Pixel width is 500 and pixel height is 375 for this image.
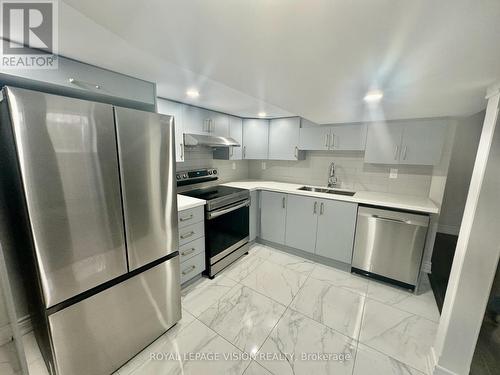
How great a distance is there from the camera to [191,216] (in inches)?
79.4

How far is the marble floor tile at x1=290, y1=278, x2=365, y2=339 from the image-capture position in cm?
175

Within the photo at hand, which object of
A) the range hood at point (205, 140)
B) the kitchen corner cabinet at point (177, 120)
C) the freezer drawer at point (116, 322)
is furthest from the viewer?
the range hood at point (205, 140)

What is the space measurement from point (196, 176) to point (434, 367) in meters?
2.80

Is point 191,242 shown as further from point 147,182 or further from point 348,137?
point 348,137

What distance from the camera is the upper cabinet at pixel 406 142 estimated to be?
7.30ft

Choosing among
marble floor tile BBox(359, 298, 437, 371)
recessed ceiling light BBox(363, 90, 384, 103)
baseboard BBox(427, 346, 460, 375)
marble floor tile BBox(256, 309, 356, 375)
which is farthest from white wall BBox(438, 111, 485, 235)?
marble floor tile BBox(256, 309, 356, 375)

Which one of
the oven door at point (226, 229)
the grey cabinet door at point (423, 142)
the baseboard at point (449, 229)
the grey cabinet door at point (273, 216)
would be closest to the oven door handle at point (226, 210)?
the oven door at point (226, 229)

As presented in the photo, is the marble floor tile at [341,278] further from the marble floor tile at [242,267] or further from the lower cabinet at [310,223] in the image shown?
the marble floor tile at [242,267]

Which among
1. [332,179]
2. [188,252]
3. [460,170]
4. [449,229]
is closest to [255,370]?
[188,252]

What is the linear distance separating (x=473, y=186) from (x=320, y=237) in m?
1.63

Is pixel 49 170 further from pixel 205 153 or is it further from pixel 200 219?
pixel 205 153

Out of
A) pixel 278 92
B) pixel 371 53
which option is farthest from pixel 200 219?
pixel 371 53

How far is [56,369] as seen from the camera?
109cm

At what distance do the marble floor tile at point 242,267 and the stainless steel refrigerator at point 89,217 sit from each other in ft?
3.31
